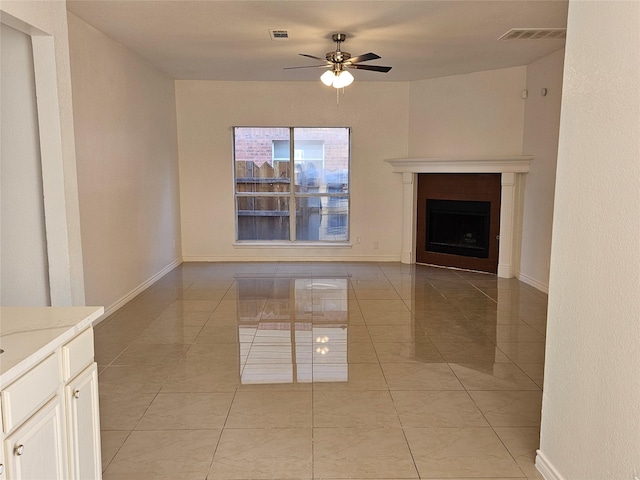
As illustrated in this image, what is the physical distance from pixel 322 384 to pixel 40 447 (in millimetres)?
2021

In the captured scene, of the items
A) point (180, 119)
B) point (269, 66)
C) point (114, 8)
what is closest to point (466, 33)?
point (269, 66)

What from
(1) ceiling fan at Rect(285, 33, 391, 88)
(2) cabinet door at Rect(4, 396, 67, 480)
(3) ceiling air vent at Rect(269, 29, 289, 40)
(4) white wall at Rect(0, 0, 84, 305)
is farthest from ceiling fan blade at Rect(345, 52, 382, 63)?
(2) cabinet door at Rect(4, 396, 67, 480)

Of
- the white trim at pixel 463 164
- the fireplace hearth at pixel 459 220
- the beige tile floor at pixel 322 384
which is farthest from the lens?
the fireplace hearth at pixel 459 220

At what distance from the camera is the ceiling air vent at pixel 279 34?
4926mm

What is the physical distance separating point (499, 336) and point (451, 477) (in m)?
2.28

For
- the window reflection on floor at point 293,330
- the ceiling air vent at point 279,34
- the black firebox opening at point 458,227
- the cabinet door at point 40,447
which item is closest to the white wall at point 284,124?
the black firebox opening at point 458,227

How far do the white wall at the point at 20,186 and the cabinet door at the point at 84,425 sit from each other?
45.6 inches

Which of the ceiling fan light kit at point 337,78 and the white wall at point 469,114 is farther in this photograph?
the white wall at point 469,114

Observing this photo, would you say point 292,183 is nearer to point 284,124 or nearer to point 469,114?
point 284,124

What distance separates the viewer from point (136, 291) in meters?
5.86

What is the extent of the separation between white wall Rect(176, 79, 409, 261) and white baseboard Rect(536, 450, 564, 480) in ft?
18.6

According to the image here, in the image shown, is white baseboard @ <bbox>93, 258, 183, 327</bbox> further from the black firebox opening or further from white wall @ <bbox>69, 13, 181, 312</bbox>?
the black firebox opening

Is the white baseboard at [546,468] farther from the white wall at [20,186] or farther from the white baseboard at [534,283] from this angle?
the white baseboard at [534,283]

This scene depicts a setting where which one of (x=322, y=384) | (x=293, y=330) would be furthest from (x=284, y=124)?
(x=322, y=384)
